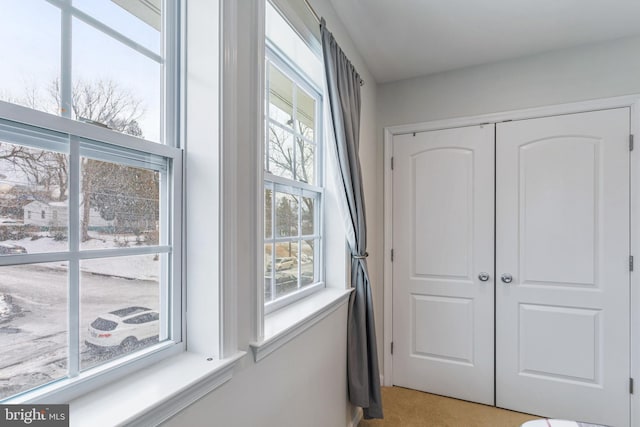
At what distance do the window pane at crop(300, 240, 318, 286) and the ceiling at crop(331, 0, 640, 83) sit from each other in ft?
4.62

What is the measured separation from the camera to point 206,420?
0.89 m

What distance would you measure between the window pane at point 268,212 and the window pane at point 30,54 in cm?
89

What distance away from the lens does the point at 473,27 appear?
203cm

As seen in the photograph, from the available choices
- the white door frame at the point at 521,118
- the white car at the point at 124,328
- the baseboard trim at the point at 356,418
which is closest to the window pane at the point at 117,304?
the white car at the point at 124,328

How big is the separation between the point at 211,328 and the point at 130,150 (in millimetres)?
569

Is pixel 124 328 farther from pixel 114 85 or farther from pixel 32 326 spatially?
pixel 114 85

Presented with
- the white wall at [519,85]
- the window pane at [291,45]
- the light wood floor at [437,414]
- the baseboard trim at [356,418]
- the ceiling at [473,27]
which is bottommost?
the light wood floor at [437,414]

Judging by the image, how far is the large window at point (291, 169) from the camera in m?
1.54

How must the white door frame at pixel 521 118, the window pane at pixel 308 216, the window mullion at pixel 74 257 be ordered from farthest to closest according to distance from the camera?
the white door frame at pixel 521 118 → the window pane at pixel 308 216 → the window mullion at pixel 74 257

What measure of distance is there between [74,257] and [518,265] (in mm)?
2654

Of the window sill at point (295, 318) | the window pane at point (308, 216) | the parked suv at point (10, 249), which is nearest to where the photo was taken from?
the parked suv at point (10, 249)

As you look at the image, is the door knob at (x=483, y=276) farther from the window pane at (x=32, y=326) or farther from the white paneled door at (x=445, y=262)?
the window pane at (x=32, y=326)

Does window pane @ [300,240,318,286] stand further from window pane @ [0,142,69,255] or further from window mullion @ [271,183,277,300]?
window pane @ [0,142,69,255]

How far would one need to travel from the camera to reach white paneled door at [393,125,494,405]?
2.49 meters
